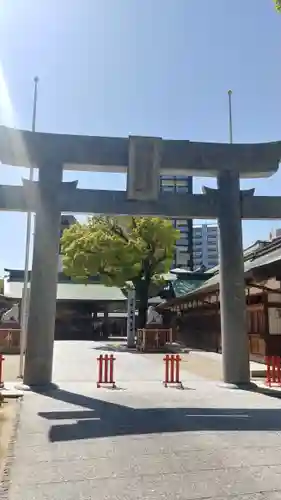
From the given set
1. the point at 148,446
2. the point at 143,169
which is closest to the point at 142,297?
the point at 143,169

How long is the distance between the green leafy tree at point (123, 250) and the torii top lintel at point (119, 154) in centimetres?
1559

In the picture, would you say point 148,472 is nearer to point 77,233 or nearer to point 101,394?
point 101,394

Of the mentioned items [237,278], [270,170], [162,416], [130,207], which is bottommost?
[162,416]

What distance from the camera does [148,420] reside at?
27.0 ft

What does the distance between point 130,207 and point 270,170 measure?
14.8 ft

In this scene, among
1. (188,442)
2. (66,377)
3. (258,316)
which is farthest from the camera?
(258,316)

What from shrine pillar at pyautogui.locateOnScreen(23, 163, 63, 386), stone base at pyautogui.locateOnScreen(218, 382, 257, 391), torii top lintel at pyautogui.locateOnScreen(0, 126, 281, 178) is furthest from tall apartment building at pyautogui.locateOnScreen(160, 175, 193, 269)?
shrine pillar at pyautogui.locateOnScreen(23, 163, 63, 386)

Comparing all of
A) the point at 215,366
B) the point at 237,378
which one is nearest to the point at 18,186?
the point at 237,378

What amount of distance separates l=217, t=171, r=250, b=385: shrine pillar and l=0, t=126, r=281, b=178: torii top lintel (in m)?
0.55

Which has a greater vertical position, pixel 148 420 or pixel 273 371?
pixel 273 371

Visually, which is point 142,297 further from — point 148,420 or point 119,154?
point 148,420

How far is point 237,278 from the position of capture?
12766 millimetres

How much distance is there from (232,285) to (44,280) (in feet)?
18.0

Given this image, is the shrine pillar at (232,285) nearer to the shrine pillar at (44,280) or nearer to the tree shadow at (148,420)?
the tree shadow at (148,420)
